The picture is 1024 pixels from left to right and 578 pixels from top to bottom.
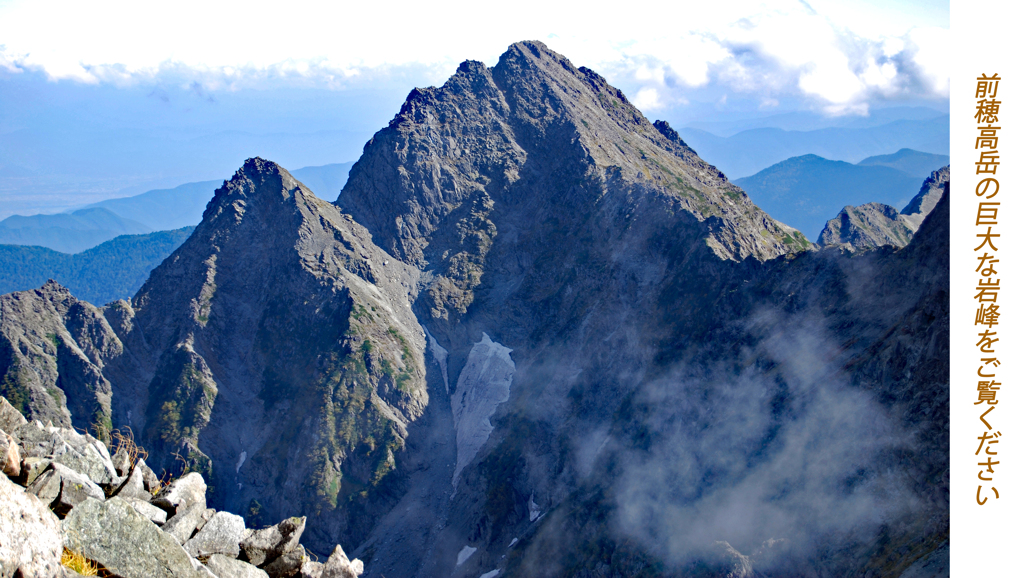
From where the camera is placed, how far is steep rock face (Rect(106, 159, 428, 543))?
545 feet

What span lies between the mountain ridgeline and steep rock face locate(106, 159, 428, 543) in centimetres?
68

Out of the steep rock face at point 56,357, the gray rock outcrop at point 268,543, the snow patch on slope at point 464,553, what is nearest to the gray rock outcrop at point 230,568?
the gray rock outcrop at point 268,543

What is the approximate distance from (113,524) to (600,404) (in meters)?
143

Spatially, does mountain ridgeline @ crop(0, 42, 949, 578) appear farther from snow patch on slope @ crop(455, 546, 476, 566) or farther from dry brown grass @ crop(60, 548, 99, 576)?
dry brown grass @ crop(60, 548, 99, 576)

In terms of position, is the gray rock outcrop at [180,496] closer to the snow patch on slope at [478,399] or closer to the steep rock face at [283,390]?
the steep rock face at [283,390]

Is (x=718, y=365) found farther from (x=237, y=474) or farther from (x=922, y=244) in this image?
(x=237, y=474)

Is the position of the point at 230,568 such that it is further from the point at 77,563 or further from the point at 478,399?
the point at 478,399

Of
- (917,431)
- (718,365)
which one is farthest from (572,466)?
(917,431)

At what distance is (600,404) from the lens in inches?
6142

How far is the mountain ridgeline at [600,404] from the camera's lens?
8062 centimetres

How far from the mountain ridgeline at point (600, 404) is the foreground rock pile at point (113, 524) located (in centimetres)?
6096

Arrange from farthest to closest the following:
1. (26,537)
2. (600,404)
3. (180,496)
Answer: (600,404)
(180,496)
(26,537)

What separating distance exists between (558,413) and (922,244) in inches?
3728

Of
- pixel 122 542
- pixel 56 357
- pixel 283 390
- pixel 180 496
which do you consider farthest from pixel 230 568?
pixel 56 357
